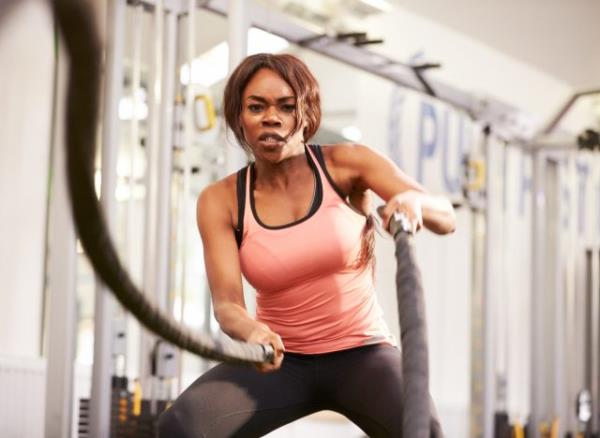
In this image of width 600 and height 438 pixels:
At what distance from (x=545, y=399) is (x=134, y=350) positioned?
324cm

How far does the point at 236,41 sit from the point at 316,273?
6.55ft

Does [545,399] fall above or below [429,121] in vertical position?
below

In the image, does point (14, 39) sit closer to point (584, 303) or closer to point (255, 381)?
point (255, 381)

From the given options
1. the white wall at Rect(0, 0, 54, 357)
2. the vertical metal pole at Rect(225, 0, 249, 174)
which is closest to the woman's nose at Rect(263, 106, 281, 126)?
the vertical metal pole at Rect(225, 0, 249, 174)

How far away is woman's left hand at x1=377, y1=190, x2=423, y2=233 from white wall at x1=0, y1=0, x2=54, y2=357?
8.63 feet

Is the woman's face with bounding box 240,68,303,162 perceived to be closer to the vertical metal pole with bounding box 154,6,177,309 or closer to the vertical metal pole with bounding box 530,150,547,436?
the vertical metal pole with bounding box 154,6,177,309

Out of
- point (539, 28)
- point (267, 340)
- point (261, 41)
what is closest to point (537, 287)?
point (539, 28)

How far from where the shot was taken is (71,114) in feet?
3.77

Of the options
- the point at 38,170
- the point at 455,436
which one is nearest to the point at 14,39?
the point at 38,170

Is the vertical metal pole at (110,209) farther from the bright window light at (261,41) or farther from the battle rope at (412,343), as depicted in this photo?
the battle rope at (412,343)

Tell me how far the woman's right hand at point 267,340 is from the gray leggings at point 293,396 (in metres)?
0.08

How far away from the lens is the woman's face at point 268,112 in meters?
2.19

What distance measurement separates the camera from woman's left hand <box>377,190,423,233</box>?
79.8 inches

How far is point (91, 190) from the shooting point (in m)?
1.35
